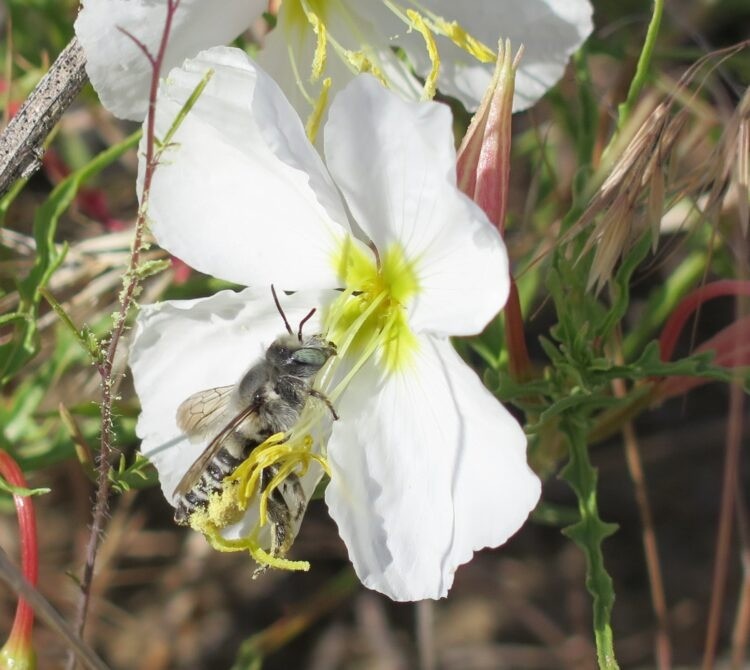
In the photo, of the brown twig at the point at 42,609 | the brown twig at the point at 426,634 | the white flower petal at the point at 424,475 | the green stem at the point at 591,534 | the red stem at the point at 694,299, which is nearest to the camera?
the brown twig at the point at 42,609

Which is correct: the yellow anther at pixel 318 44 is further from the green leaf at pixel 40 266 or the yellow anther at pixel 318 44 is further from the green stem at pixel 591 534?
the green stem at pixel 591 534

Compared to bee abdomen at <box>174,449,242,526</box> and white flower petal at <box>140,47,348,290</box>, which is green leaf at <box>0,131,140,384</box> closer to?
white flower petal at <box>140,47,348,290</box>

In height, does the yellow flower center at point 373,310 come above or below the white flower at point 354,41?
below

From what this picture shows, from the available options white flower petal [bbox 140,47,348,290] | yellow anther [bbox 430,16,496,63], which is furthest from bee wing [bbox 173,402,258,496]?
yellow anther [bbox 430,16,496,63]

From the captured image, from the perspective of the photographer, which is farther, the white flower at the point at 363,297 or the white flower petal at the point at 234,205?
the white flower petal at the point at 234,205

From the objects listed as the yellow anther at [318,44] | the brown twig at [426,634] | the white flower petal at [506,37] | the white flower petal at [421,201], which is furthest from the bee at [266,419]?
the brown twig at [426,634]

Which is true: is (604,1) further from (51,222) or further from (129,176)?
(51,222)

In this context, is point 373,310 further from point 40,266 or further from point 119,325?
point 40,266

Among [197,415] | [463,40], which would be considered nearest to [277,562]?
[197,415]
